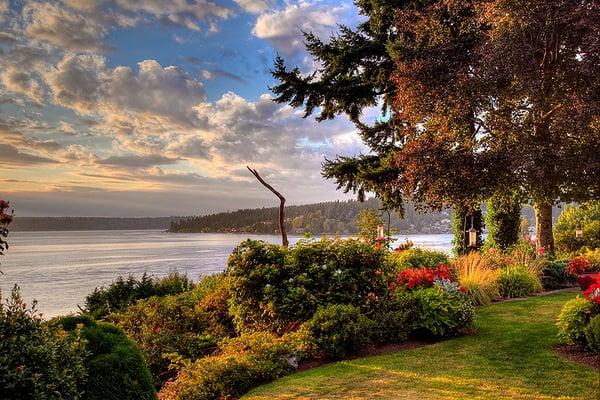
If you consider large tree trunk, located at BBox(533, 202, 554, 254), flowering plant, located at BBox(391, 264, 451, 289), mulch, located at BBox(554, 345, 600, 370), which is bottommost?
mulch, located at BBox(554, 345, 600, 370)

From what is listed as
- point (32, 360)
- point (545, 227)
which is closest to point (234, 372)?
point (32, 360)

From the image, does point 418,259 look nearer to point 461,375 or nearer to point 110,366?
point 461,375

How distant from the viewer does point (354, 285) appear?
9.00m

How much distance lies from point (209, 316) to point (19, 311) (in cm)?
615

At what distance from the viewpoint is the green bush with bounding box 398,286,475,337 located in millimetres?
8016

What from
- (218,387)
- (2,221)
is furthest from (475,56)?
(2,221)

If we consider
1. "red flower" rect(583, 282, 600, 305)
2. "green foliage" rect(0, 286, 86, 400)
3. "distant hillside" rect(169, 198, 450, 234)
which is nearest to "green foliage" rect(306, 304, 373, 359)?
"red flower" rect(583, 282, 600, 305)

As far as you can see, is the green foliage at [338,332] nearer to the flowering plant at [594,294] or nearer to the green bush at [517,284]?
the flowering plant at [594,294]

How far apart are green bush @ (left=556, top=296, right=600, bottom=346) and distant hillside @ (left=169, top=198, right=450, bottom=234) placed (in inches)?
1391

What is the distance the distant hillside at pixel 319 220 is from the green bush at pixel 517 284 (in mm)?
29205

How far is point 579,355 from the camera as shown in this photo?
6676 millimetres

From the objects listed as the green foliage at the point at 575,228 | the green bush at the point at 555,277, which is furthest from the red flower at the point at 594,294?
the green foliage at the point at 575,228

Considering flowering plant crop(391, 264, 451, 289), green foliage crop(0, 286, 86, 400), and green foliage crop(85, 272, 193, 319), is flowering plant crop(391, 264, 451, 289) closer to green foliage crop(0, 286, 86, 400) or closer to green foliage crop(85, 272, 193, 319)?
green foliage crop(0, 286, 86, 400)

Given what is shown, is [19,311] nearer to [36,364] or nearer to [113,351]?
[36,364]
